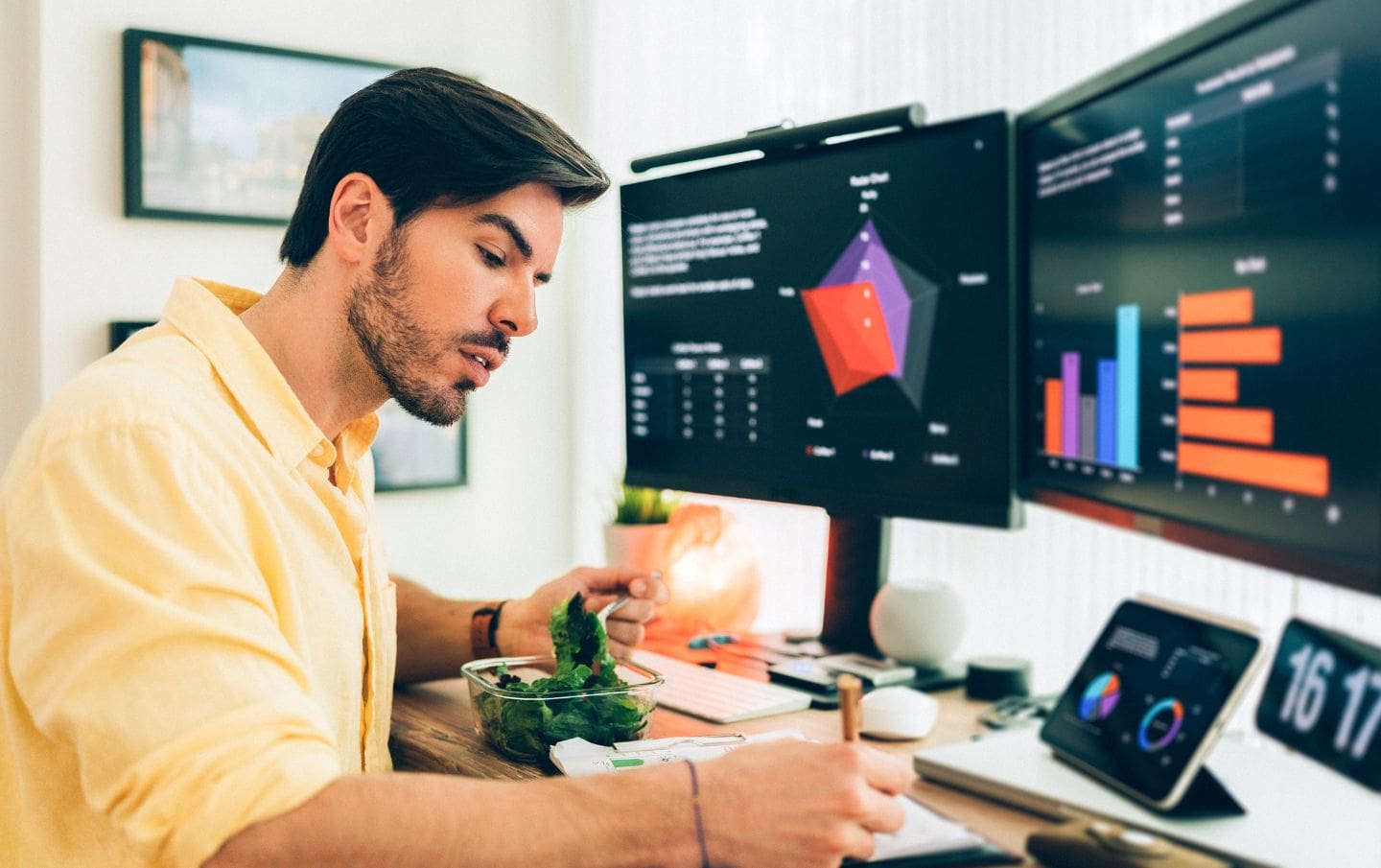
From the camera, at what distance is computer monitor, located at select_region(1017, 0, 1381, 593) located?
0.69 meters

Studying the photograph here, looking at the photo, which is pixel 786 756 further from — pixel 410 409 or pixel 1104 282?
pixel 410 409

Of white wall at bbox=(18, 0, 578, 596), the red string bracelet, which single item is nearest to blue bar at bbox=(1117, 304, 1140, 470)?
the red string bracelet

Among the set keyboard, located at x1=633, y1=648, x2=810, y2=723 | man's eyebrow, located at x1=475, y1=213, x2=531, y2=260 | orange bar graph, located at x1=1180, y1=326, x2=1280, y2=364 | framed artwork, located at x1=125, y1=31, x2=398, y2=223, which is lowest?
keyboard, located at x1=633, y1=648, x2=810, y2=723

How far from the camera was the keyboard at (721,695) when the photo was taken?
119 cm

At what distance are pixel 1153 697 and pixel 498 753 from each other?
59cm

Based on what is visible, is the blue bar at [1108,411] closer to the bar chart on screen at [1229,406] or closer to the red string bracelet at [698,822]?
the bar chart on screen at [1229,406]

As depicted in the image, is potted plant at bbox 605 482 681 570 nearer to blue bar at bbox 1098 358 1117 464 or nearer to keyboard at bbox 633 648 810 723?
keyboard at bbox 633 648 810 723

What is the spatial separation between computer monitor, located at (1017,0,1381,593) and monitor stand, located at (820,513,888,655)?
15.5 inches

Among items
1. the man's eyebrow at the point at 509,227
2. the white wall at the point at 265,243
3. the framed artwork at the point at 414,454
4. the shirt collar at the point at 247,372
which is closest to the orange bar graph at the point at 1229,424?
the man's eyebrow at the point at 509,227

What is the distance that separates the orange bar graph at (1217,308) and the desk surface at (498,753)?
0.40 meters

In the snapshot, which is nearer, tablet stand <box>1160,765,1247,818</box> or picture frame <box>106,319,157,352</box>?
tablet stand <box>1160,765,1247,818</box>

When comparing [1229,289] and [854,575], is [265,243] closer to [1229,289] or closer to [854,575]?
[854,575]

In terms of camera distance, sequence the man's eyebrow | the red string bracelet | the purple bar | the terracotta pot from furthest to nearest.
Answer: the terracotta pot
the man's eyebrow
the purple bar
the red string bracelet

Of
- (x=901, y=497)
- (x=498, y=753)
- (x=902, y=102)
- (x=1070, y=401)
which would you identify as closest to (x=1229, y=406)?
(x=1070, y=401)
